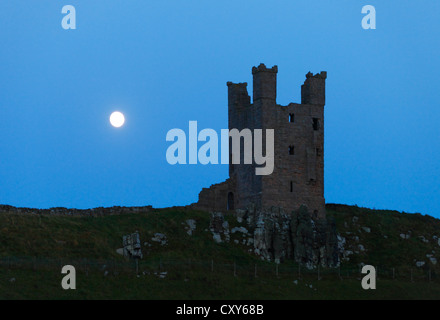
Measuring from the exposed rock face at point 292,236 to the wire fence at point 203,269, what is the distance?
70.5 inches

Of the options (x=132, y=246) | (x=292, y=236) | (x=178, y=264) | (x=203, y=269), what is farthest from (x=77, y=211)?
(x=292, y=236)

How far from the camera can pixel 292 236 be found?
77.3 metres

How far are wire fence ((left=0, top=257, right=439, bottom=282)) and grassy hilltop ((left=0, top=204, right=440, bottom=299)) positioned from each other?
0.24ft

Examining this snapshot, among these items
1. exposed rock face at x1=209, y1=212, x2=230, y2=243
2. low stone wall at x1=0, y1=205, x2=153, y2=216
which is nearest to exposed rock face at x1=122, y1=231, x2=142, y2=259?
low stone wall at x1=0, y1=205, x2=153, y2=216

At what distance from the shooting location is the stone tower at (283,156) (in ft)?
261

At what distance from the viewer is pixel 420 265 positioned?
79000 millimetres

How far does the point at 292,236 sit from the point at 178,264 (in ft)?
45.1

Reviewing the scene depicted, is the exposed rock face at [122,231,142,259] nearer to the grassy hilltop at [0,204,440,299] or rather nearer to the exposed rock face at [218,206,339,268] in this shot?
the grassy hilltop at [0,204,440,299]

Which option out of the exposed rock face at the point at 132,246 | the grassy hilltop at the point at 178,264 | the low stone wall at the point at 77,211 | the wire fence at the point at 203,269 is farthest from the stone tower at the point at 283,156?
the exposed rock face at the point at 132,246

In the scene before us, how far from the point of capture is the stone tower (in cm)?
7962

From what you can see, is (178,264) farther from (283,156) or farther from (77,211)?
(283,156)

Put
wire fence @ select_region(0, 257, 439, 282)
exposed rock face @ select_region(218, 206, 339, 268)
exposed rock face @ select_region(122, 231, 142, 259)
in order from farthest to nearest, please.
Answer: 1. exposed rock face @ select_region(218, 206, 339, 268)
2. exposed rock face @ select_region(122, 231, 142, 259)
3. wire fence @ select_region(0, 257, 439, 282)
